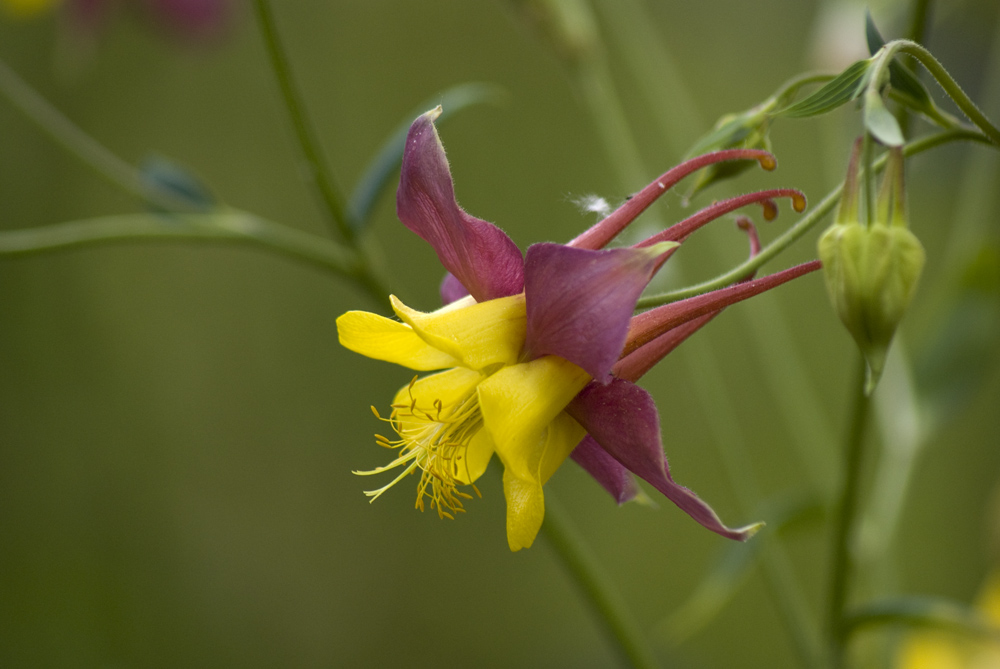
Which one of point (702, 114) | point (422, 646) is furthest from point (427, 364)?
point (702, 114)

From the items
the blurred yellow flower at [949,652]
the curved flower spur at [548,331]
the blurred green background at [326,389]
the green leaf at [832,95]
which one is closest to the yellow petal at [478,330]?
the curved flower spur at [548,331]

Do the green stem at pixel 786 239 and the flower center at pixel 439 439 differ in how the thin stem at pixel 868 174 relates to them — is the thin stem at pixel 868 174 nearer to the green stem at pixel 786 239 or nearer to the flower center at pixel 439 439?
the green stem at pixel 786 239

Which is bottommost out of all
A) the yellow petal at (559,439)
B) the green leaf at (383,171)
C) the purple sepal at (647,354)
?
the yellow petal at (559,439)

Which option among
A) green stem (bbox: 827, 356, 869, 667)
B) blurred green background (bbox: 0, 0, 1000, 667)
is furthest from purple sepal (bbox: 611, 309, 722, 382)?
blurred green background (bbox: 0, 0, 1000, 667)

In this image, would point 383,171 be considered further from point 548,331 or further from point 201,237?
point 548,331

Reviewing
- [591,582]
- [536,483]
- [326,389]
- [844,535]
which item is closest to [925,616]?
[844,535]

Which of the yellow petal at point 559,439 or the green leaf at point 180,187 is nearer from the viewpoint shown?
the yellow petal at point 559,439
